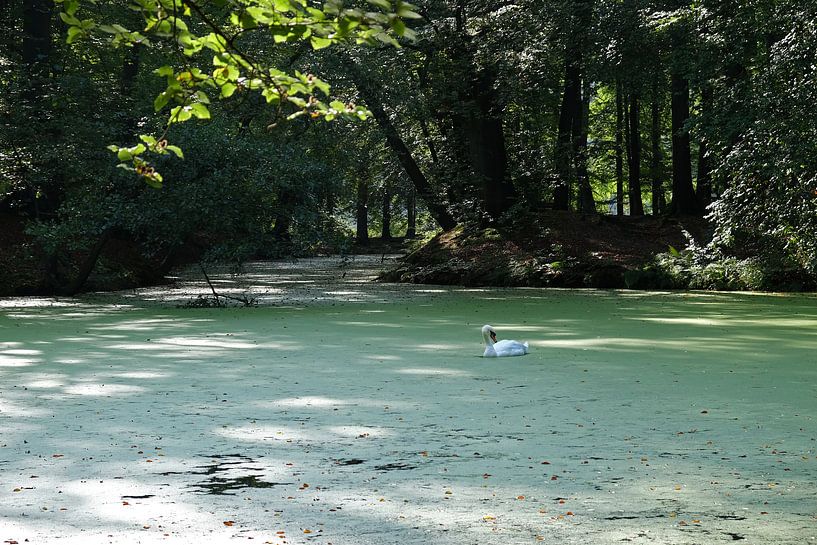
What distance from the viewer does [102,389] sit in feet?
20.7

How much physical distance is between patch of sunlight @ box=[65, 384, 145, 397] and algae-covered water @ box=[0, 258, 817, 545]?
43 mm

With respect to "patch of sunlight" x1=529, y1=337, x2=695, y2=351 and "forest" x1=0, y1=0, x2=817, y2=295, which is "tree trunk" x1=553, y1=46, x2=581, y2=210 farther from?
"patch of sunlight" x1=529, y1=337, x2=695, y2=351

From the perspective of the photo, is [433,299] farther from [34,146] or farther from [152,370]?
[152,370]

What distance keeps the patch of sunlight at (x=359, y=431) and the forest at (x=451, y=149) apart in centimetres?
430

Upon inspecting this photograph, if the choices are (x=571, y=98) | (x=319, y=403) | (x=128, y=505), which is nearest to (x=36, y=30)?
(x=571, y=98)

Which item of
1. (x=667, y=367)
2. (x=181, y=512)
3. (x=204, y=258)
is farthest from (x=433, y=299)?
(x=181, y=512)

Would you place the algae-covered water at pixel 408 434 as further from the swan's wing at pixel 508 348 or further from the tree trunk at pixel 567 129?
the tree trunk at pixel 567 129

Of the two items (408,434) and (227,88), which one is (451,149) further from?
(227,88)

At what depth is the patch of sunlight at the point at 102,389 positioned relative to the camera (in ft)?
20.2

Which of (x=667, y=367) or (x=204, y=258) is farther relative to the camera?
(x=204, y=258)

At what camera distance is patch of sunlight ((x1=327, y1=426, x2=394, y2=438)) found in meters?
4.91

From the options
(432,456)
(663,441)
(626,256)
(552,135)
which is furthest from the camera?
(552,135)

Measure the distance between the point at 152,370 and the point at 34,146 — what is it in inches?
308

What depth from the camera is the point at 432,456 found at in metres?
4.45
